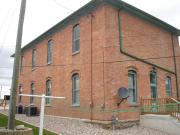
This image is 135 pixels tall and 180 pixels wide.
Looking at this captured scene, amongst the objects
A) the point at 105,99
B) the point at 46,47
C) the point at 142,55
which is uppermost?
A: the point at 46,47

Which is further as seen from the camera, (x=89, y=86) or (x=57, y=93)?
(x=57, y=93)

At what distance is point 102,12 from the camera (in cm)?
1577

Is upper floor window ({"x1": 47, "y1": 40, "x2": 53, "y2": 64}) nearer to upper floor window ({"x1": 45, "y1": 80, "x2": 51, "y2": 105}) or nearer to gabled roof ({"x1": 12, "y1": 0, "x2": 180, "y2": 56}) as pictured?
gabled roof ({"x1": 12, "y1": 0, "x2": 180, "y2": 56})

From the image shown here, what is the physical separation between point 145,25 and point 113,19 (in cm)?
362

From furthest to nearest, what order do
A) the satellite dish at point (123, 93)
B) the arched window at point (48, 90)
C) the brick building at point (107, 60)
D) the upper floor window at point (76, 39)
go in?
the arched window at point (48, 90)
the upper floor window at point (76, 39)
the brick building at point (107, 60)
the satellite dish at point (123, 93)

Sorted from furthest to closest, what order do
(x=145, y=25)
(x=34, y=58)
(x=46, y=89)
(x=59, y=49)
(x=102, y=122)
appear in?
(x=34, y=58) → (x=46, y=89) → (x=59, y=49) → (x=145, y=25) → (x=102, y=122)

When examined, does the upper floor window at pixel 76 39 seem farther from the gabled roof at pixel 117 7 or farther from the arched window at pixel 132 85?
the arched window at pixel 132 85

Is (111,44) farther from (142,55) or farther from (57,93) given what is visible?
(57,93)

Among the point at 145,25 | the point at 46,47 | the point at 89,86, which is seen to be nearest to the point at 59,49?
the point at 46,47

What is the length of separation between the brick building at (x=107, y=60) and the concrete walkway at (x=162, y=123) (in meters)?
0.77

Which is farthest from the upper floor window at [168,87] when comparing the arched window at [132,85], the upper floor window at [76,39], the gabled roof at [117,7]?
the upper floor window at [76,39]

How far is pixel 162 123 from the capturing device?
1445 cm

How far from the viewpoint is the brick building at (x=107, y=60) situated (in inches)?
600

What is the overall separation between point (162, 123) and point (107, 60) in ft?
15.3
